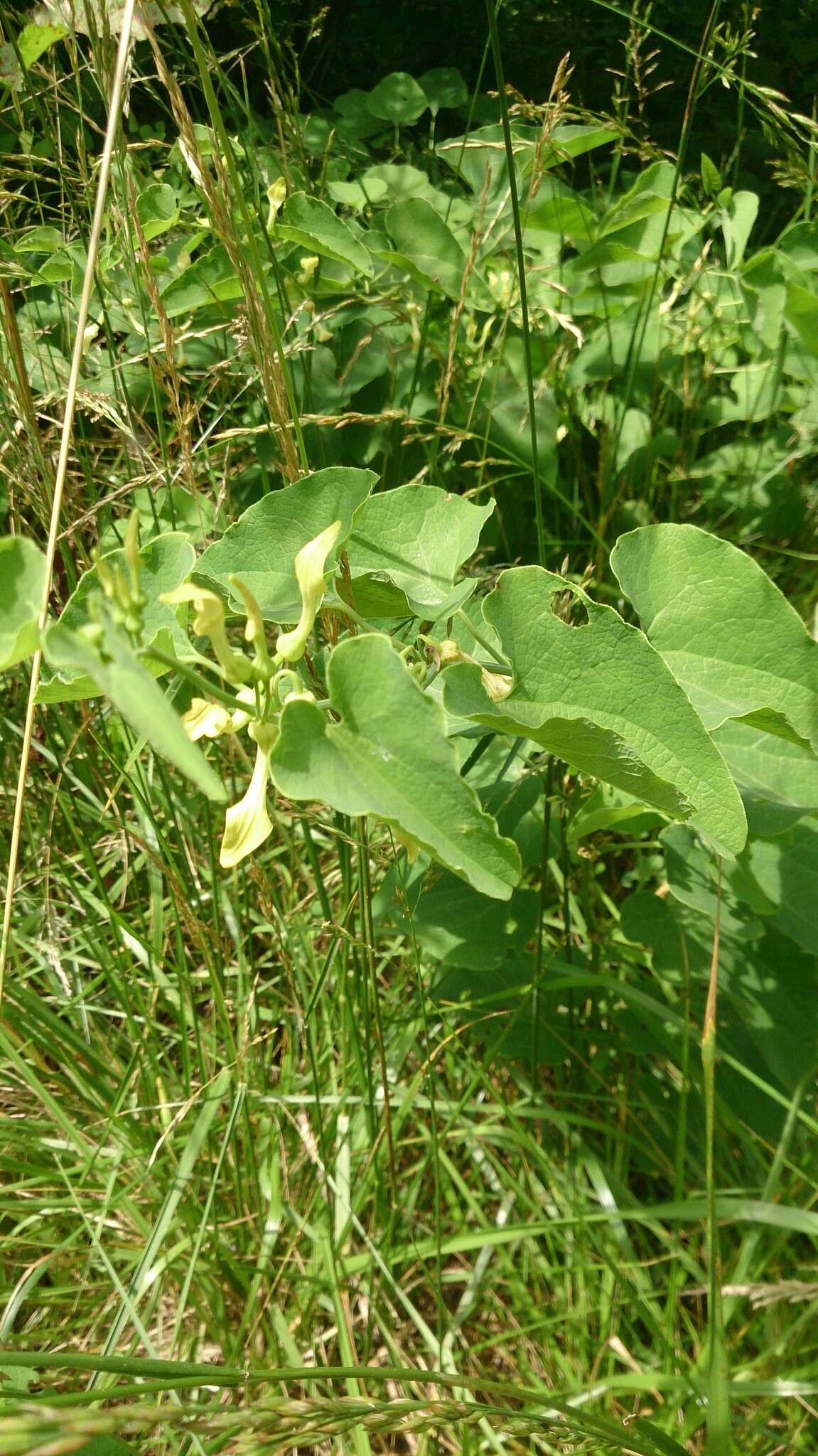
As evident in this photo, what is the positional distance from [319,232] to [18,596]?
87cm

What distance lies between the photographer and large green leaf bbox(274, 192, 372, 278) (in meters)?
1.20

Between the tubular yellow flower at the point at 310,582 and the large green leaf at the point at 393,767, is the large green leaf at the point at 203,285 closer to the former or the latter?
the tubular yellow flower at the point at 310,582

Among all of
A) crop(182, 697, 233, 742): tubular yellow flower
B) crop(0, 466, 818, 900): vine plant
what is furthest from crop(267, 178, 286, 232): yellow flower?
crop(182, 697, 233, 742): tubular yellow flower

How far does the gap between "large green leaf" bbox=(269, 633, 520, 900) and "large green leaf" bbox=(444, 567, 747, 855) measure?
10 centimetres

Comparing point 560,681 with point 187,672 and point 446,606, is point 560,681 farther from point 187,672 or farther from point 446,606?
point 187,672

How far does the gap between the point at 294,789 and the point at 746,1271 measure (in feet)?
2.96

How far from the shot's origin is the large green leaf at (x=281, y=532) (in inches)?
28.6

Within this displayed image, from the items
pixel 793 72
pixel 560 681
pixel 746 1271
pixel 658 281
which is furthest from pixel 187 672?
pixel 793 72

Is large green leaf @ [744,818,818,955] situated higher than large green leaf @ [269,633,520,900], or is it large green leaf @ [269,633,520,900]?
large green leaf @ [269,633,520,900]

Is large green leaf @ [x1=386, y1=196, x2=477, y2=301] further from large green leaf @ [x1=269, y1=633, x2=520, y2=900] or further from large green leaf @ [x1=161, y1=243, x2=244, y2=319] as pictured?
large green leaf @ [x1=269, y1=633, x2=520, y2=900]

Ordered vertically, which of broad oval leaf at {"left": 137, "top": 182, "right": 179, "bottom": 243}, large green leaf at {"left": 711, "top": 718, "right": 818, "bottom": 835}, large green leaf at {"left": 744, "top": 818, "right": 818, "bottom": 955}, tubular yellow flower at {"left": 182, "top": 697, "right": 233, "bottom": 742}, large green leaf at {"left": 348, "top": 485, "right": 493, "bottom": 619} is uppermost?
broad oval leaf at {"left": 137, "top": 182, "right": 179, "bottom": 243}

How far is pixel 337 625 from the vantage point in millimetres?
802

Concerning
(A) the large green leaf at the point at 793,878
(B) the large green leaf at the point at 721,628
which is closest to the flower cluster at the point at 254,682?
(B) the large green leaf at the point at 721,628

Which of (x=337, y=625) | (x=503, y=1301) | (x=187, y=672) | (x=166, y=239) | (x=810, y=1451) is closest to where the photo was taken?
(x=187, y=672)
